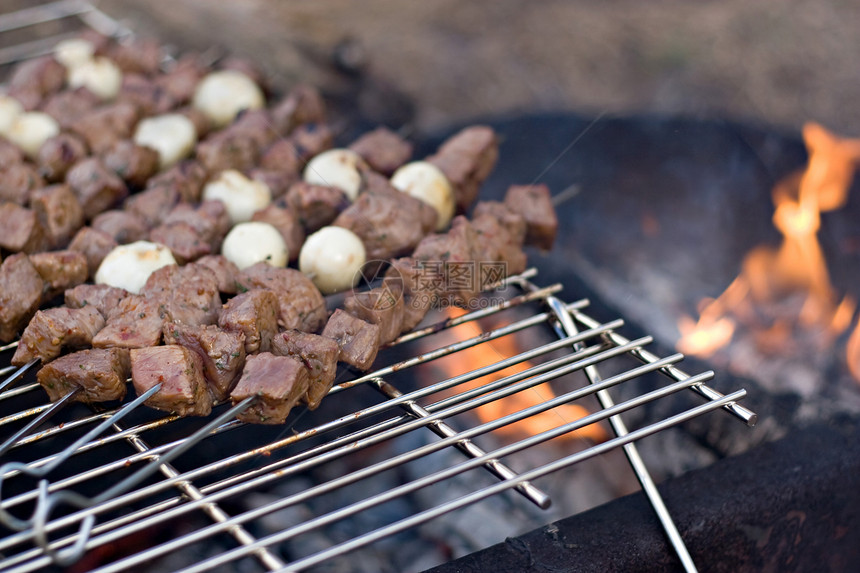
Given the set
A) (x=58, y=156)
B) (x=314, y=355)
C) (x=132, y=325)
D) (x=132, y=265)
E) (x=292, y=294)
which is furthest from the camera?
(x=58, y=156)

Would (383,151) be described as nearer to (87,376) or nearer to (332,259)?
(332,259)

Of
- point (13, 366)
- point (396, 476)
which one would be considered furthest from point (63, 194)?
point (396, 476)

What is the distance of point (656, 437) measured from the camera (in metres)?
2.57

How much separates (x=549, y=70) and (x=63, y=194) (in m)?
2.19

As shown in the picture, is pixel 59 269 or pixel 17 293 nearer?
pixel 17 293

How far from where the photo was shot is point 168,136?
10.3 feet

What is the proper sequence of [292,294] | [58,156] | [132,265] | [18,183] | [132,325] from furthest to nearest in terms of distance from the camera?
[58,156]
[18,183]
[132,265]
[292,294]
[132,325]

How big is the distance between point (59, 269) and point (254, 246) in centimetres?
64

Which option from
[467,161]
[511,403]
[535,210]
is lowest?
[511,403]

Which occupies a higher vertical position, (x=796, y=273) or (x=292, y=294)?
(x=292, y=294)

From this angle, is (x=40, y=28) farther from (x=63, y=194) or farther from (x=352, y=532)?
(x=352, y=532)

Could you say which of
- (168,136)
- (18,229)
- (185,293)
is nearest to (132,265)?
(185,293)

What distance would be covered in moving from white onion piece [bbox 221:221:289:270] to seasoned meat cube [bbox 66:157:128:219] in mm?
595

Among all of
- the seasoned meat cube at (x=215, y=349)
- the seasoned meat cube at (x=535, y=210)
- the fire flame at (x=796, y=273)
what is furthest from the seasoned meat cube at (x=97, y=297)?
the fire flame at (x=796, y=273)
